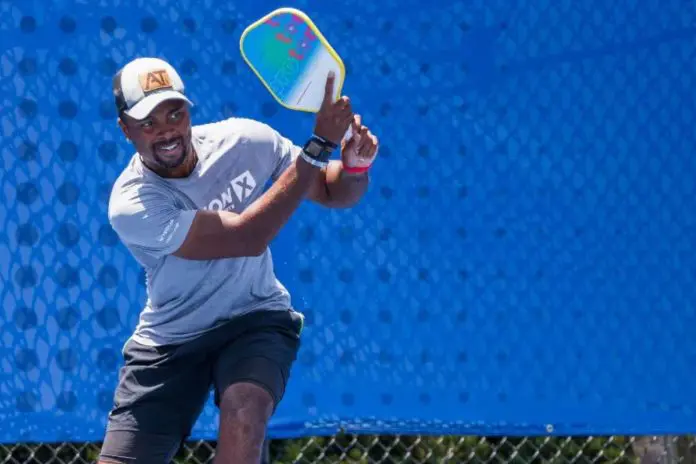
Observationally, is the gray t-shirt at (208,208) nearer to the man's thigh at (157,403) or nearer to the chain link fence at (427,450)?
the man's thigh at (157,403)

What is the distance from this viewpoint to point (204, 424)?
170 inches

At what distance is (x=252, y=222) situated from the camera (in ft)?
11.5

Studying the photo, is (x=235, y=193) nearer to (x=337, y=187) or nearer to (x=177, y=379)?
(x=337, y=187)

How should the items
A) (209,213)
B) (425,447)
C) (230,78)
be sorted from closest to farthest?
(209,213) → (230,78) → (425,447)

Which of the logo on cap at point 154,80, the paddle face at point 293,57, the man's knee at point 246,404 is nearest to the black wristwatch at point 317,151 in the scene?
the paddle face at point 293,57

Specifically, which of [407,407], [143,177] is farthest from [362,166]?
[407,407]

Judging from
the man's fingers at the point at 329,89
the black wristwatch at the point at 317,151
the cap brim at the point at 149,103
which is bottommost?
the black wristwatch at the point at 317,151

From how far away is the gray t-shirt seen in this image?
12.0 ft

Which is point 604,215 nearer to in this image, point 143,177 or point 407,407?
point 407,407

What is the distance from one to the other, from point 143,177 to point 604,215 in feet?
4.90

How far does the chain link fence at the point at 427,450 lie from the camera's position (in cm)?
497

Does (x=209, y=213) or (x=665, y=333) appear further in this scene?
(x=665, y=333)

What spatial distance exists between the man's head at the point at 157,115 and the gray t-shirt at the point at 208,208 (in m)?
0.08

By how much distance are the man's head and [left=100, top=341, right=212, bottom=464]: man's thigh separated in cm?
51
